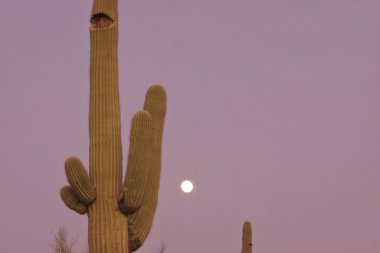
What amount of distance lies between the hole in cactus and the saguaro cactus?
0.25 feet

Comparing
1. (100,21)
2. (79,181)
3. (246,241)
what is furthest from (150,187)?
(246,241)

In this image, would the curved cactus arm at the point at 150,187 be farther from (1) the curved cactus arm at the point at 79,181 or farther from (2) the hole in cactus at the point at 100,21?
(2) the hole in cactus at the point at 100,21

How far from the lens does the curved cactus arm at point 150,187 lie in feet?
30.5

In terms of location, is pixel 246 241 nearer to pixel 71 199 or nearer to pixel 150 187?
pixel 150 187

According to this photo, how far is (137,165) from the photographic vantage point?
29.2 ft

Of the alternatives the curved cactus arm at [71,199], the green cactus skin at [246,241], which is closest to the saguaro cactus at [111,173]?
the curved cactus arm at [71,199]

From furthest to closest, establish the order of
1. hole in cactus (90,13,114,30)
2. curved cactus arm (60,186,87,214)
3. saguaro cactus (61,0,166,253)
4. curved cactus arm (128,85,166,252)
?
hole in cactus (90,13,114,30) → curved cactus arm (128,85,166,252) → curved cactus arm (60,186,87,214) → saguaro cactus (61,0,166,253)

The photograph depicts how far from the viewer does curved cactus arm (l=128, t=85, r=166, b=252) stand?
366 inches

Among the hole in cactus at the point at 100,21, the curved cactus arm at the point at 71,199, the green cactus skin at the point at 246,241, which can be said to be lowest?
the curved cactus arm at the point at 71,199

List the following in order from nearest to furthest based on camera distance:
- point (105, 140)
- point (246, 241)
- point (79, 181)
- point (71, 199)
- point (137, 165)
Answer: point (79, 181), point (137, 165), point (71, 199), point (105, 140), point (246, 241)

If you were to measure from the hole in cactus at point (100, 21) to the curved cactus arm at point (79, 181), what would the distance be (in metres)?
2.13

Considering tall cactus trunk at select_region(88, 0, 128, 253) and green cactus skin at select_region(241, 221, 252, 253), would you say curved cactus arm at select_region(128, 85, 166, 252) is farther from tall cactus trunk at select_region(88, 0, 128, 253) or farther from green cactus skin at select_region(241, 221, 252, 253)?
green cactus skin at select_region(241, 221, 252, 253)

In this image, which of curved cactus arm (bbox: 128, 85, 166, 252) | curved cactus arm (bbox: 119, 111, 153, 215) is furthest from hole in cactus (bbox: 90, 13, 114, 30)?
curved cactus arm (bbox: 119, 111, 153, 215)

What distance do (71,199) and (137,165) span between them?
99 centimetres
